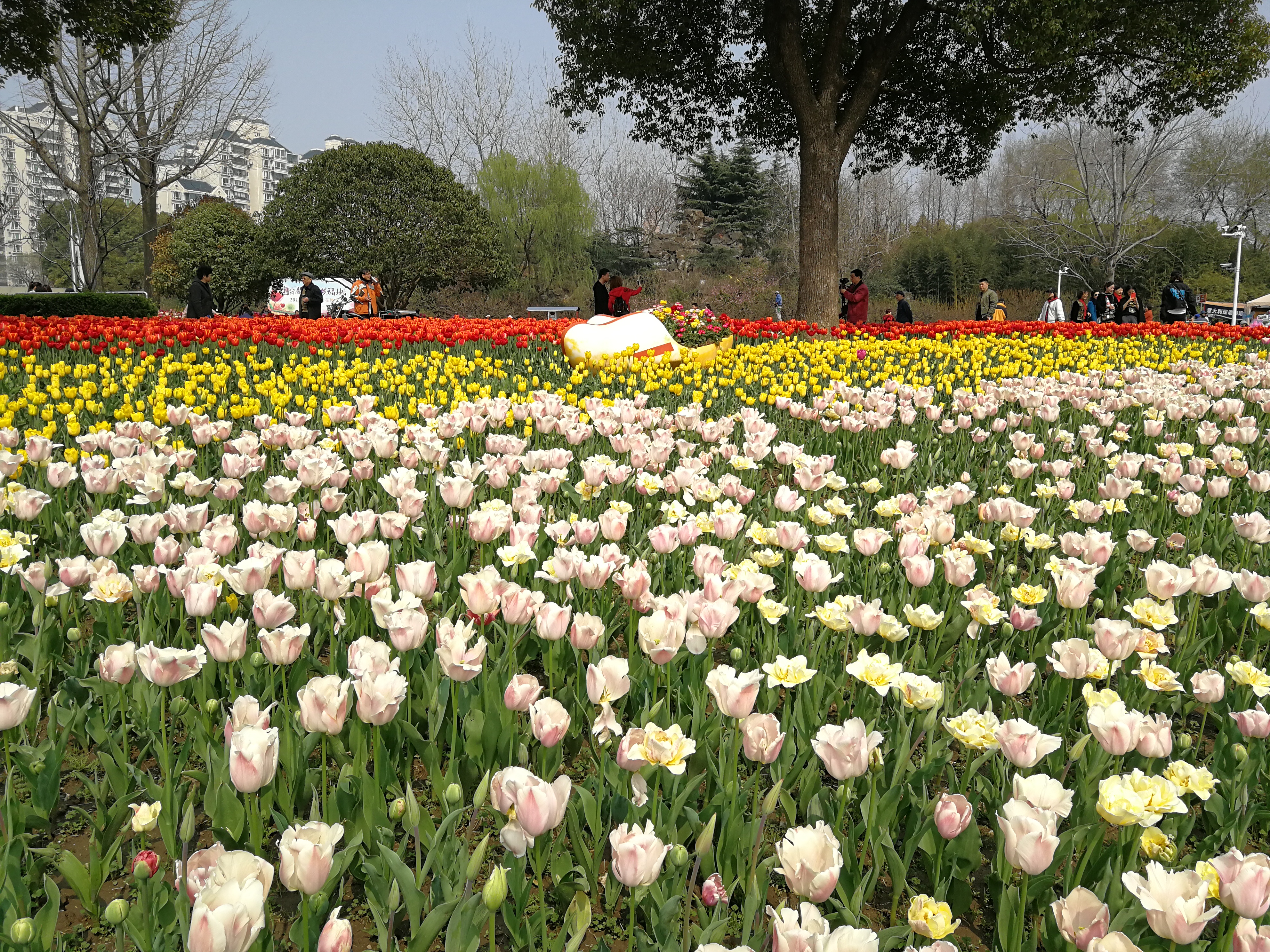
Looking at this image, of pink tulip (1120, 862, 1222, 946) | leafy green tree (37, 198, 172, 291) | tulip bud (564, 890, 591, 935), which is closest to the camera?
pink tulip (1120, 862, 1222, 946)

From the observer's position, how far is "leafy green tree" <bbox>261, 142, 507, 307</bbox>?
27703 millimetres

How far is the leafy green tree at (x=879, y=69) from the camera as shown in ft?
42.5

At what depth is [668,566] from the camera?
3227 millimetres

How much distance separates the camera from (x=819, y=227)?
14602 mm

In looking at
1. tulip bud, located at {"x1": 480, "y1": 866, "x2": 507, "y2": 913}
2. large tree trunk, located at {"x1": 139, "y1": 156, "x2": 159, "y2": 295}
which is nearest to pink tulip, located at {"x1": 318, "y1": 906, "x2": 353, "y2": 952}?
tulip bud, located at {"x1": 480, "y1": 866, "x2": 507, "y2": 913}

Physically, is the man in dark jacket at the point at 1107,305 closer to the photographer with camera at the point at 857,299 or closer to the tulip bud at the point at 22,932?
the photographer with camera at the point at 857,299

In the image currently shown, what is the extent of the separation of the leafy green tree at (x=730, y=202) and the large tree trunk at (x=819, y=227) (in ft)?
90.3

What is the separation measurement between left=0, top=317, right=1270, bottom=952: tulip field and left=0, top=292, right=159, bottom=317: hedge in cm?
1457

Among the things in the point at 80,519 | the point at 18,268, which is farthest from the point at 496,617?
the point at 18,268

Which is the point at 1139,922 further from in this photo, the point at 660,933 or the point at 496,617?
the point at 496,617

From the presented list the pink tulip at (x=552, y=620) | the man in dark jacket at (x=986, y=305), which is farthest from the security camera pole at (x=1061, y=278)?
the pink tulip at (x=552, y=620)

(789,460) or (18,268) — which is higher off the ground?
(18,268)

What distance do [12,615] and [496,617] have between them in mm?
1389

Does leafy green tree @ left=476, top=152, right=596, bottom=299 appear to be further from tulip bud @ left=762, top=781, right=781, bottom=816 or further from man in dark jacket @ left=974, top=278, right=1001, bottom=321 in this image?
tulip bud @ left=762, top=781, right=781, bottom=816
